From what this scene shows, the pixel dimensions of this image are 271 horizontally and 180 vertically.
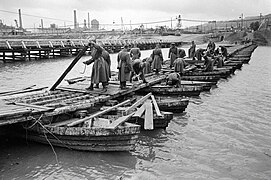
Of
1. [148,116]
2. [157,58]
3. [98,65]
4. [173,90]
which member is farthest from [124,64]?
[157,58]

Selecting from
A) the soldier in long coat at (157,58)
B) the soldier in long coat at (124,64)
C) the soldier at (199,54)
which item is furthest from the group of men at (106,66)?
the soldier at (199,54)

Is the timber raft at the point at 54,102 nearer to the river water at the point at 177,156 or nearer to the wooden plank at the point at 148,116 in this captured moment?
the river water at the point at 177,156

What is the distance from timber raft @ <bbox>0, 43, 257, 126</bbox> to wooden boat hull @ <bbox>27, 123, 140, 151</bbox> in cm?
53

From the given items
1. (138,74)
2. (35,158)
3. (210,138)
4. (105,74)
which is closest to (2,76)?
(138,74)

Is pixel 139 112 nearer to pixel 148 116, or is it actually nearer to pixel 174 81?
pixel 148 116

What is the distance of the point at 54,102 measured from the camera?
7.89 m

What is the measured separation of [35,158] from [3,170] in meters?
0.76

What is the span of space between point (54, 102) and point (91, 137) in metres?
2.11

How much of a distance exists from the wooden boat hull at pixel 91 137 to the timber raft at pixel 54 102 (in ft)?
1.74

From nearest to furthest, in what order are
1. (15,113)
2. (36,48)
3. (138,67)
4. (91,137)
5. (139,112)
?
(15,113) < (91,137) < (139,112) < (138,67) < (36,48)

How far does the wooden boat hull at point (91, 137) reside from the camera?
20.8 feet

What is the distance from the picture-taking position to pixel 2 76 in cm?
1977

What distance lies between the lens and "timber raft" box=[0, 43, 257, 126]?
246 inches

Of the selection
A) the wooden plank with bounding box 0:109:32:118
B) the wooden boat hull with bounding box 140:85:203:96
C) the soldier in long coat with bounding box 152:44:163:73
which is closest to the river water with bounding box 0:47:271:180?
the wooden plank with bounding box 0:109:32:118
